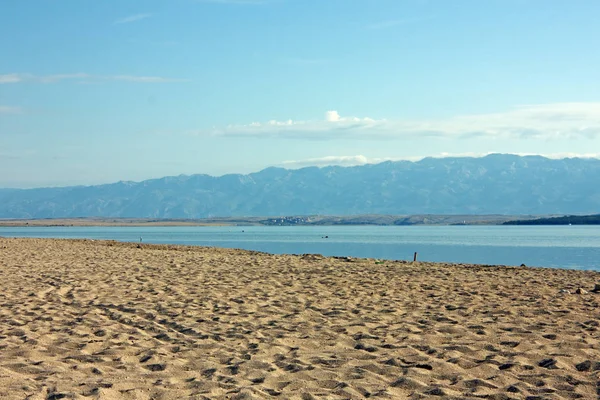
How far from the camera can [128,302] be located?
12953mm

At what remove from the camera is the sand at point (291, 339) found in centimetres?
714

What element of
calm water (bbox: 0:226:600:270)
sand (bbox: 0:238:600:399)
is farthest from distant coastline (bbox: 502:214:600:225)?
sand (bbox: 0:238:600:399)

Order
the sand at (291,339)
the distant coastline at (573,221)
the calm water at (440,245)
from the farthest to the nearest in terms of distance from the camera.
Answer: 1. the distant coastline at (573,221)
2. the calm water at (440,245)
3. the sand at (291,339)

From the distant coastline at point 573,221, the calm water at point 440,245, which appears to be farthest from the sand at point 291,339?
the distant coastline at point 573,221

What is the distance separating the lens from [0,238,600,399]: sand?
714 centimetres

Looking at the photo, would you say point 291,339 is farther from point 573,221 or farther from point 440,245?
point 573,221

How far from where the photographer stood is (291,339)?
9.67 m

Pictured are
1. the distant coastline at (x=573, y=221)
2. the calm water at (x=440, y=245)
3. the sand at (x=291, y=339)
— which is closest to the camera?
the sand at (x=291, y=339)

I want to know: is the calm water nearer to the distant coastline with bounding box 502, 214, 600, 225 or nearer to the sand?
the sand

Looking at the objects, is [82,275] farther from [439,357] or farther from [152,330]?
[439,357]

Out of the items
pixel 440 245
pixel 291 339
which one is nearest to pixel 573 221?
pixel 440 245

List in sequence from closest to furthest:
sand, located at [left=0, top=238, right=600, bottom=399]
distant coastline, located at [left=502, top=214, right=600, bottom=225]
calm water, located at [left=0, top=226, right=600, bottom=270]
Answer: sand, located at [left=0, top=238, right=600, bottom=399]
calm water, located at [left=0, top=226, right=600, bottom=270]
distant coastline, located at [left=502, top=214, right=600, bottom=225]

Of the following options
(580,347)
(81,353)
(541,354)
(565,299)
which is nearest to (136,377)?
(81,353)

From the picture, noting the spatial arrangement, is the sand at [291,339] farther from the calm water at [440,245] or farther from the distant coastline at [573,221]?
the distant coastline at [573,221]
